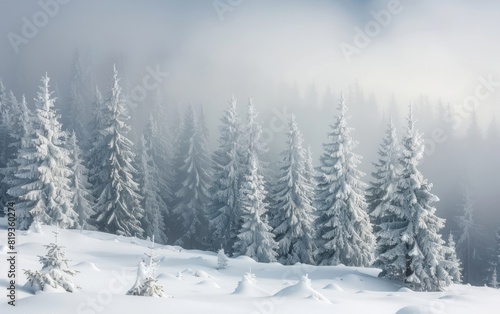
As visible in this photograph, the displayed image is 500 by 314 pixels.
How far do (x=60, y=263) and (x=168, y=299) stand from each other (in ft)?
10.8

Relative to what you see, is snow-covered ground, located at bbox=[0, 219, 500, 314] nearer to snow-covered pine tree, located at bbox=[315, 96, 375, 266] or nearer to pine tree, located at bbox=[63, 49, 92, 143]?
snow-covered pine tree, located at bbox=[315, 96, 375, 266]

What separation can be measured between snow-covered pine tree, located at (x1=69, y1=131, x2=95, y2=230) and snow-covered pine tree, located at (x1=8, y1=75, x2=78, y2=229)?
471 cm

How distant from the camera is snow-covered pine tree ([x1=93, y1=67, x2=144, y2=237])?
39.8 m

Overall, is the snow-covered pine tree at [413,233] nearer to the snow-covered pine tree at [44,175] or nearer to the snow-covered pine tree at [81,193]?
the snow-covered pine tree at [44,175]

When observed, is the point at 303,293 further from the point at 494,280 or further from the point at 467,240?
the point at 467,240

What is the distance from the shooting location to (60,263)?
11.5 metres

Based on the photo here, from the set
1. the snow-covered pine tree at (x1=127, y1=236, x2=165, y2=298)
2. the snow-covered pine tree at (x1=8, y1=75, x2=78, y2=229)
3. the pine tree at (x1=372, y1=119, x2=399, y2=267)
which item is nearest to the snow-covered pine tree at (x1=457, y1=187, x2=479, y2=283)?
the pine tree at (x1=372, y1=119, x2=399, y2=267)

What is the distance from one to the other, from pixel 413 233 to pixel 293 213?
13.3 meters

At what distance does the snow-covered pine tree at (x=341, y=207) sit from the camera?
31609mm

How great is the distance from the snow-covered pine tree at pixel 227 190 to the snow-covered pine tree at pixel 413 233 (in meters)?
17.4

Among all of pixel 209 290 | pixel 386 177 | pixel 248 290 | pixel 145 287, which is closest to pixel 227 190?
pixel 386 177

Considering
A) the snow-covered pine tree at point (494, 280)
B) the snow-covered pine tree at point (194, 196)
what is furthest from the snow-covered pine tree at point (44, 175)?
the snow-covered pine tree at point (494, 280)

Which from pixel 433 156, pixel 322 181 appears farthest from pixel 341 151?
pixel 433 156

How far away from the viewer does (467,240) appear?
204 feet
